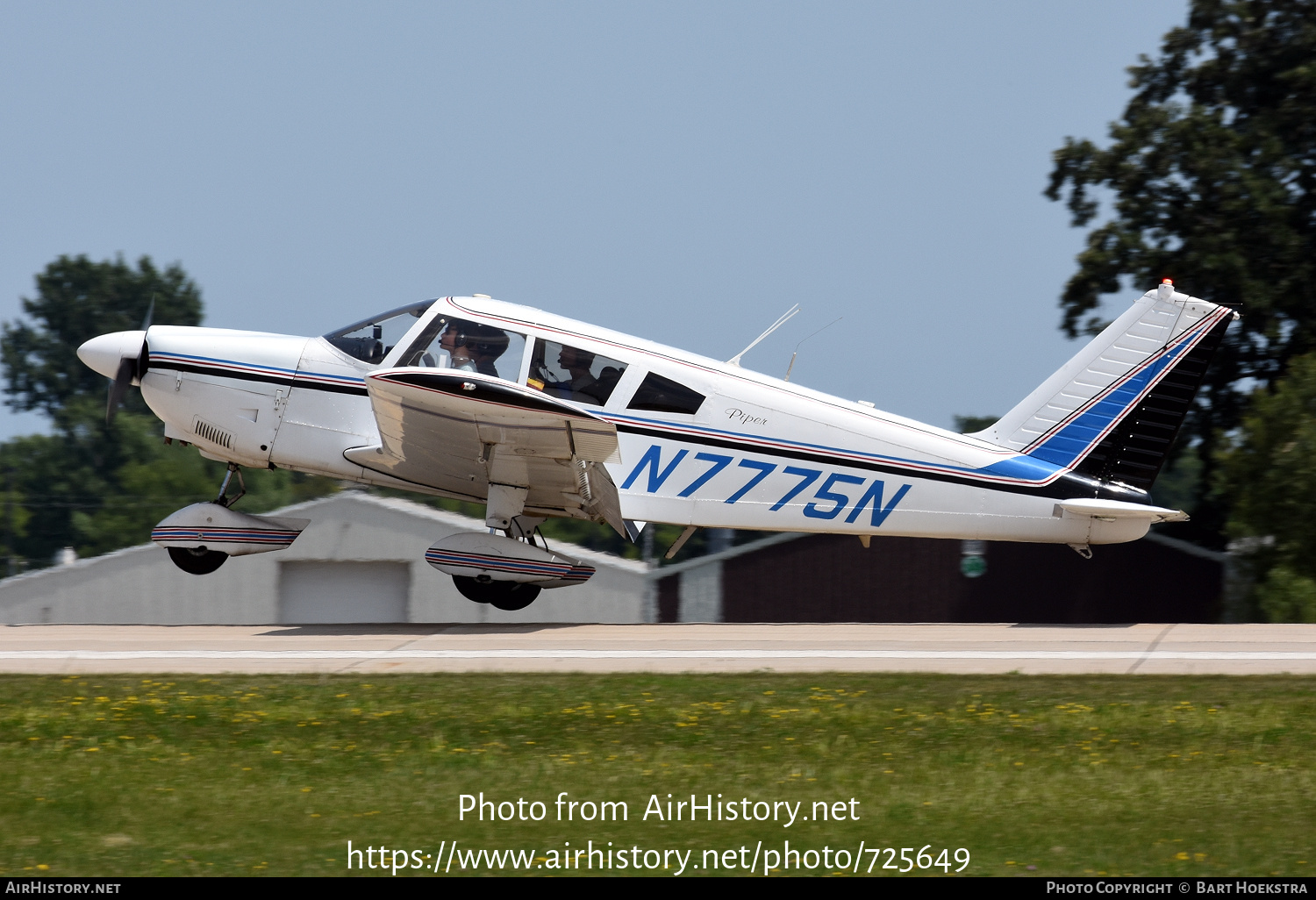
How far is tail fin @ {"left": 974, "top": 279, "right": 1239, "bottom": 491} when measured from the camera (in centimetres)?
1250

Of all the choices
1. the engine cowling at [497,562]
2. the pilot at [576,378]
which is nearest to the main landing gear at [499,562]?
the engine cowling at [497,562]

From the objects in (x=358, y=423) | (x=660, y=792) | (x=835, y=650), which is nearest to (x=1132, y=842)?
(x=660, y=792)

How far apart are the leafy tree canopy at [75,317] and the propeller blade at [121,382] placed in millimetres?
45551

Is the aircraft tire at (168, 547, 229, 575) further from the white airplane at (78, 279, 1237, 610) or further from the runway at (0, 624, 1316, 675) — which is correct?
the runway at (0, 624, 1316, 675)

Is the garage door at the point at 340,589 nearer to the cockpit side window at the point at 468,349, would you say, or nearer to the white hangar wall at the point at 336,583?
the white hangar wall at the point at 336,583

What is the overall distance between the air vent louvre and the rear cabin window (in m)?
3.80

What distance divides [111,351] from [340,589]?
18.4 meters

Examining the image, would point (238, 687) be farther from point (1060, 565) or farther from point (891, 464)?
point (1060, 565)

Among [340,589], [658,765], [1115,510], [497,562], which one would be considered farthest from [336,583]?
[658,765]

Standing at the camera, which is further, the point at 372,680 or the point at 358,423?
the point at 358,423

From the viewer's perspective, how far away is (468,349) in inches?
472
